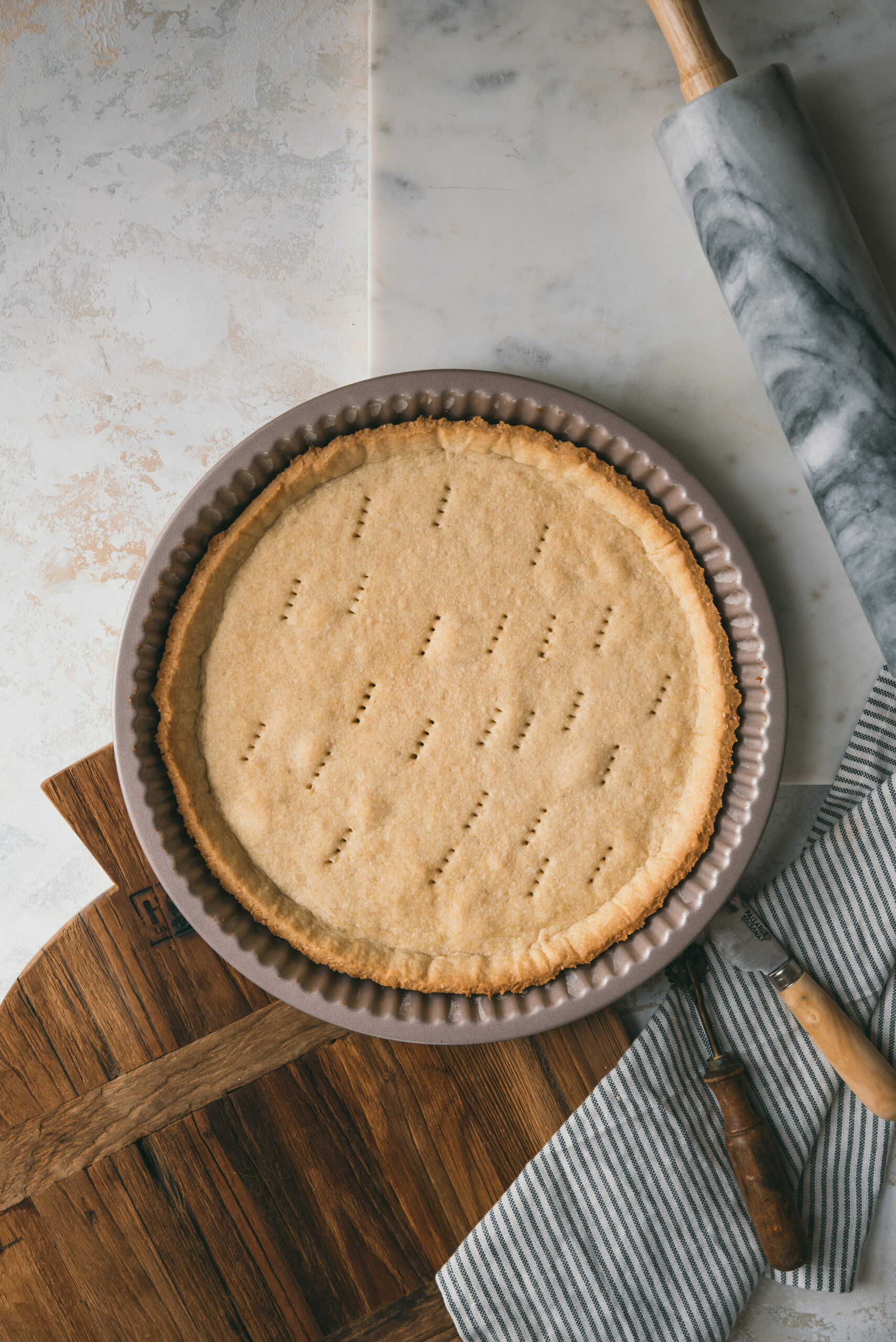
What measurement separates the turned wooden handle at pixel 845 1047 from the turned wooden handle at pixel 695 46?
1.30m

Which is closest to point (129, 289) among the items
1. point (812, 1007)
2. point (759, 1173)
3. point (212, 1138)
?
point (212, 1138)

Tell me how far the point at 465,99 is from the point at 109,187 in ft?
2.02

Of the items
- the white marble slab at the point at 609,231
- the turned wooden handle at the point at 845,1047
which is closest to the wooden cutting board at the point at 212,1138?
the turned wooden handle at the point at 845,1047

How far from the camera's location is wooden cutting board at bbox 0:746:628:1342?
1.20 m

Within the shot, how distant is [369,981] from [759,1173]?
0.64 metres

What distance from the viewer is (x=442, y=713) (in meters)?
1.20

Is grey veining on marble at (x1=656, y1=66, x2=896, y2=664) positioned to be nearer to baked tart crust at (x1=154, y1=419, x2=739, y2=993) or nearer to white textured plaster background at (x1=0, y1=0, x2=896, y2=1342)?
baked tart crust at (x1=154, y1=419, x2=739, y2=993)

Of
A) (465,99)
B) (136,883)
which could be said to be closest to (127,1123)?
(136,883)

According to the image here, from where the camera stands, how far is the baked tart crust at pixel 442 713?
3.90ft

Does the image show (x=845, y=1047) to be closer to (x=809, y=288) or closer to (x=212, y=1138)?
(x=212, y=1138)

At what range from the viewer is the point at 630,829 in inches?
47.3

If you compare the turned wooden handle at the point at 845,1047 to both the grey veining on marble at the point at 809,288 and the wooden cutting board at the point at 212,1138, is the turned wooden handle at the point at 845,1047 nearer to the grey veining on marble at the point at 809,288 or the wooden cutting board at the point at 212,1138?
the wooden cutting board at the point at 212,1138

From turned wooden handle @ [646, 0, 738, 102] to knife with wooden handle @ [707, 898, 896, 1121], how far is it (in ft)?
3.90

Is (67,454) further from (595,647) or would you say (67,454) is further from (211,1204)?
(211,1204)
